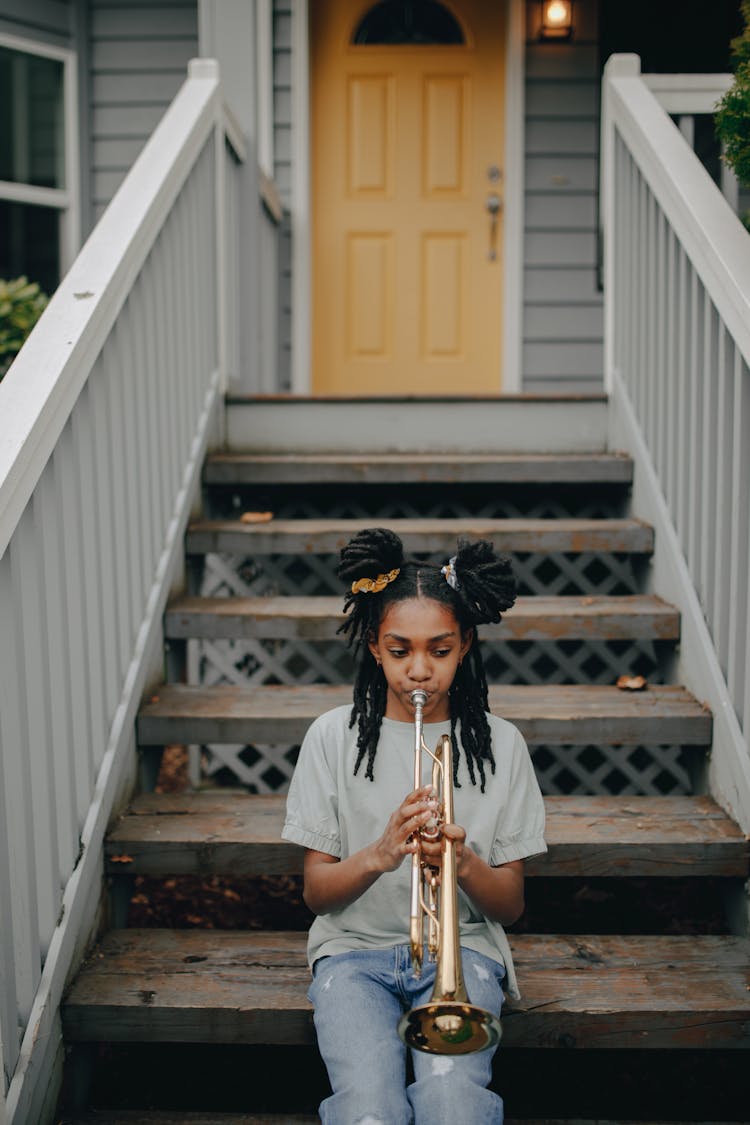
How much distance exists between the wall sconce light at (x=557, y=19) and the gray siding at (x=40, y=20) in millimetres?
2564

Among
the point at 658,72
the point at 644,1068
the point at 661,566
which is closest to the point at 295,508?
the point at 661,566

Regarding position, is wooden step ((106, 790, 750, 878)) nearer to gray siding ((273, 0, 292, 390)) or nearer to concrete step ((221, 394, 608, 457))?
concrete step ((221, 394, 608, 457))

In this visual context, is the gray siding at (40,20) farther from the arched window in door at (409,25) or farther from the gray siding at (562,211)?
the gray siding at (562,211)

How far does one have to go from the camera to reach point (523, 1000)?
2049 millimetres

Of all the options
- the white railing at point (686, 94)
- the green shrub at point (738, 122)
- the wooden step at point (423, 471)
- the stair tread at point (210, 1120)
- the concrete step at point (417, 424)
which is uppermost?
the white railing at point (686, 94)

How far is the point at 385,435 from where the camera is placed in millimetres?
4039

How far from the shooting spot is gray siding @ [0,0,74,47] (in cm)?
533

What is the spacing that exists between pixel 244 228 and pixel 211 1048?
332cm

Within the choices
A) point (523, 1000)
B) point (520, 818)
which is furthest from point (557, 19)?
point (523, 1000)

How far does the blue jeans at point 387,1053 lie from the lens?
5.28ft

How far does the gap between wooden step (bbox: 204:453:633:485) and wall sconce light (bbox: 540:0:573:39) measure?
2.91 meters

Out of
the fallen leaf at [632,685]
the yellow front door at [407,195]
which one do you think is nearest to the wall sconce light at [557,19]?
the yellow front door at [407,195]

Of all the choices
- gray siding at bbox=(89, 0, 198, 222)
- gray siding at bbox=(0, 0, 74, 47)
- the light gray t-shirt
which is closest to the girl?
the light gray t-shirt

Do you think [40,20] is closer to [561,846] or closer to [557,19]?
[557,19]
